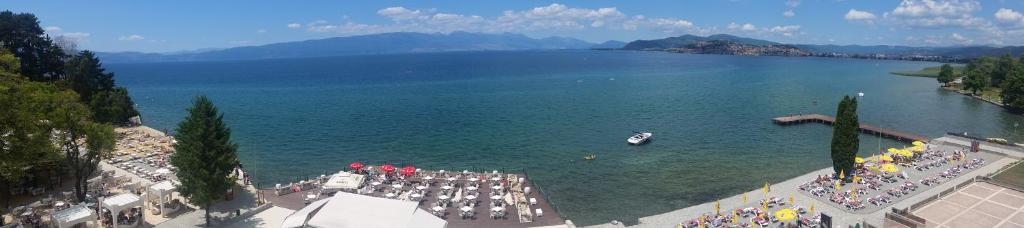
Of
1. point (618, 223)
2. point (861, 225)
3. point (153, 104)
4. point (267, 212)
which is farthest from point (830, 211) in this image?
point (153, 104)

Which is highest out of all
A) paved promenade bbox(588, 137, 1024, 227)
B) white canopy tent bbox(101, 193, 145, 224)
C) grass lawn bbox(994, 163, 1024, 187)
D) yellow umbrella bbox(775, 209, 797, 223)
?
white canopy tent bbox(101, 193, 145, 224)

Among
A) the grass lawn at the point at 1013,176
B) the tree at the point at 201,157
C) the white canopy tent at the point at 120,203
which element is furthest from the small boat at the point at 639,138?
the white canopy tent at the point at 120,203

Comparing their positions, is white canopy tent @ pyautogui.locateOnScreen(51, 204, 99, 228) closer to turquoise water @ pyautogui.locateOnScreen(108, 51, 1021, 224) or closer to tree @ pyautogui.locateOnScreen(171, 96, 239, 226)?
tree @ pyautogui.locateOnScreen(171, 96, 239, 226)

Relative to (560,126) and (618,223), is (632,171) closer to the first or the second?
(618,223)

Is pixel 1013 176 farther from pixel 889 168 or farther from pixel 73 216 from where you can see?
pixel 73 216

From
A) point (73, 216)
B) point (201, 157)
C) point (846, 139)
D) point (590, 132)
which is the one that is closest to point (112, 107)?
point (73, 216)

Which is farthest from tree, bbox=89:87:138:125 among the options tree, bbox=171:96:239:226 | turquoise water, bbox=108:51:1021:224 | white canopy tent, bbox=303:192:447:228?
white canopy tent, bbox=303:192:447:228

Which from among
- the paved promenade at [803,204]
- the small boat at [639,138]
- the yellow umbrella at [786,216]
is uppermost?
the small boat at [639,138]

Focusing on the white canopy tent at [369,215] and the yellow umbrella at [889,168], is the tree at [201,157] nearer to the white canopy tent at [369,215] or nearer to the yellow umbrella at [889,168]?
the white canopy tent at [369,215]
